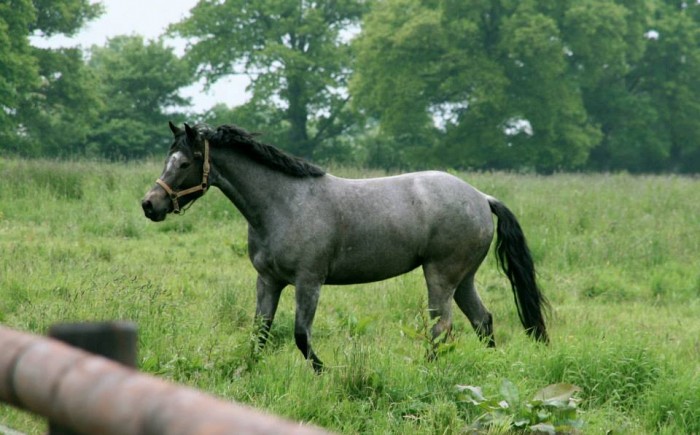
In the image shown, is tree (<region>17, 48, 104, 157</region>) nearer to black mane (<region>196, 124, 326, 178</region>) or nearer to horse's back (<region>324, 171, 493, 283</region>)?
black mane (<region>196, 124, 326, 178</region>)

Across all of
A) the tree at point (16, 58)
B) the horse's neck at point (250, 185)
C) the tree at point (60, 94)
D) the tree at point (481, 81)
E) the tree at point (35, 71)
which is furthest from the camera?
the tree at point (481, 81)

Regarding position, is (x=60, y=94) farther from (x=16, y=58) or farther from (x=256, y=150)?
(x=256, y=150)

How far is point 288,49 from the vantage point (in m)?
41.4

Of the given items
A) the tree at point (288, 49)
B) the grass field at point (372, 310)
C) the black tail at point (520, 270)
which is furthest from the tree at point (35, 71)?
the black tail at point (520, 270)

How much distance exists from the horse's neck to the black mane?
6 cm

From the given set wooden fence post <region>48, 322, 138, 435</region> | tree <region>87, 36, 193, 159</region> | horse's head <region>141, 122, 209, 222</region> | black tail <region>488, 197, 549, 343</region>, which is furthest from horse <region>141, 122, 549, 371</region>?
tree <region>87, 36, 193, 159</region>

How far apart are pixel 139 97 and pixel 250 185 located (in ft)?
127

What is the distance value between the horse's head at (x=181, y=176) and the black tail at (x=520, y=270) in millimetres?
2575

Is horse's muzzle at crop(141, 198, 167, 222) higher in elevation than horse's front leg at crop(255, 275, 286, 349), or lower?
higher

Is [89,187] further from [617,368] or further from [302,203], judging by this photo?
[617,368]

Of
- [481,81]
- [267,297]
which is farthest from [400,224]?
[481,81]

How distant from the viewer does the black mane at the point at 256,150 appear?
623 centimetres

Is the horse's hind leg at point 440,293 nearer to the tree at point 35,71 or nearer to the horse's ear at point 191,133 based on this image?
the horse's ear at point 191,133

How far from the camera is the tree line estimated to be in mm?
34156
